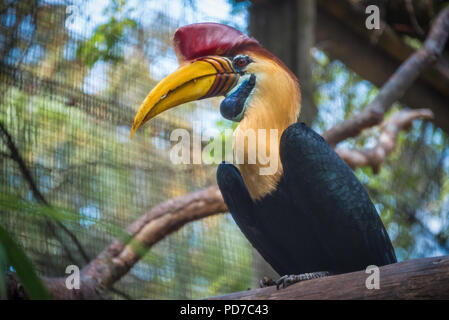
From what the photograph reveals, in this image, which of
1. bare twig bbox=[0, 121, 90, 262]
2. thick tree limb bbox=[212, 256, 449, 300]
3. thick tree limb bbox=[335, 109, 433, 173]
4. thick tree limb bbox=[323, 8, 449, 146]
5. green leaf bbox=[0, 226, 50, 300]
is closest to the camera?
green leaf bbox=[0, 226, 50, 300]

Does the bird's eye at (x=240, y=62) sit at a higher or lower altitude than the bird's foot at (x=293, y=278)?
higher

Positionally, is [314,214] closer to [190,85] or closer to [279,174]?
[279,174]

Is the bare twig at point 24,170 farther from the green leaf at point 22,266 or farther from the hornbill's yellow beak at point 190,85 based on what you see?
the green leaf at point 22,266

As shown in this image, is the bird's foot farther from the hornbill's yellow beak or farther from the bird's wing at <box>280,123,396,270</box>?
the hornbill's yellow beak

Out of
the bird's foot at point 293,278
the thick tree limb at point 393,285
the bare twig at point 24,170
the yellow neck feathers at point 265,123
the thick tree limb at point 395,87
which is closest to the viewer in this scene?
the thick tree limb at point 393,285

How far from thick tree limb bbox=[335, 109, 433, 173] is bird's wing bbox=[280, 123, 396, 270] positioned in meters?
1.02

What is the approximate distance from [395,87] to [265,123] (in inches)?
50.0

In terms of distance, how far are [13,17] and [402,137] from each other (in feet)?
7.86

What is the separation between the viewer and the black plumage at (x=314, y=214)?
1407 millimetres

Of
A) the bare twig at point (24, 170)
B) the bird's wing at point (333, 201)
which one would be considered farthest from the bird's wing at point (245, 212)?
the bare twig at point (24, 170)

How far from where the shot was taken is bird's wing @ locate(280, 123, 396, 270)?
1.40 metres

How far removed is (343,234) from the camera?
4.60 feet

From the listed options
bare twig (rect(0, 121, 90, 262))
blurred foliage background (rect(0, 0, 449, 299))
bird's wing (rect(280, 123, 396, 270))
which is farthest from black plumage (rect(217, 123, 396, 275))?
bare twig (rect(0, 121, 90, 262))
